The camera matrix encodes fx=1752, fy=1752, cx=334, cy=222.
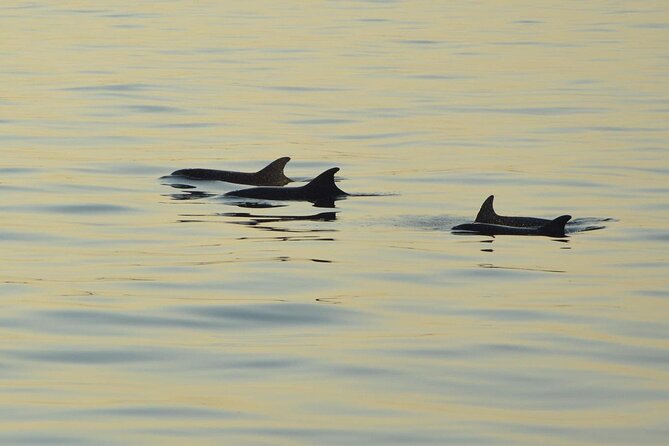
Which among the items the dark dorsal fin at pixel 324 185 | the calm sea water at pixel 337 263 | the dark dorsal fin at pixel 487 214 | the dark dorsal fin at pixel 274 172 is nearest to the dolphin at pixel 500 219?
the dark dorsal fin at pixel 487 214

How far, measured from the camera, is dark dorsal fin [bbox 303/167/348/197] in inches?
710

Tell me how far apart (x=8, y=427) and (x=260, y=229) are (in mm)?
7387

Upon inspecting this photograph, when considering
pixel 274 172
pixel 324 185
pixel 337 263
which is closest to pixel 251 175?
pixel 274 172

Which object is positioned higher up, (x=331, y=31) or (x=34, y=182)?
(x=331, y=31)

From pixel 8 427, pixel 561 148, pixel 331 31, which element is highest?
pixel 331 31

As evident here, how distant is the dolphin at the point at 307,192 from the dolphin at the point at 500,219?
2265 millimetres

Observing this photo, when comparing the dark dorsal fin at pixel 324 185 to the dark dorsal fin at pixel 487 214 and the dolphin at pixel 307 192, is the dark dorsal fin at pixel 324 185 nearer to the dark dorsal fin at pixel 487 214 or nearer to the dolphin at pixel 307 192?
the dolphin at pixel 307 192

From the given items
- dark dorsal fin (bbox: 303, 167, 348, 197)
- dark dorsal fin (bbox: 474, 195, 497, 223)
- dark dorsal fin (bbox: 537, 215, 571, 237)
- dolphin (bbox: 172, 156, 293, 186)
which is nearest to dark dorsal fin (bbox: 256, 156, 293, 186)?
dolphin (bbox: 172, 156, 293, 186)

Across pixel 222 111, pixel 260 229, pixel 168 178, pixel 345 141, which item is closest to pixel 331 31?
pixel 222 111

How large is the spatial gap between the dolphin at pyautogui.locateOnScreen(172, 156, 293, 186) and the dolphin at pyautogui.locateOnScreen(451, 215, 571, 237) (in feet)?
12.6

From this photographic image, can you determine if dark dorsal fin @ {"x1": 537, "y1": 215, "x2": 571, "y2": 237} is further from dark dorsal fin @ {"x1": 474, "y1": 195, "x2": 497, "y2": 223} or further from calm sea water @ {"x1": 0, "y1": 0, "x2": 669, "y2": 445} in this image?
dark dorsal fin @ {"x1": 474, "y1": 195, "x2": 497, "y2": 223}

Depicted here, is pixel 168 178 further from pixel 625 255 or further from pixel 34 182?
pixel 625 255

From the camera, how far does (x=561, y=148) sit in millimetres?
23078

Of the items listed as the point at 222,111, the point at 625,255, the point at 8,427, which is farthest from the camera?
the point at 222,111
